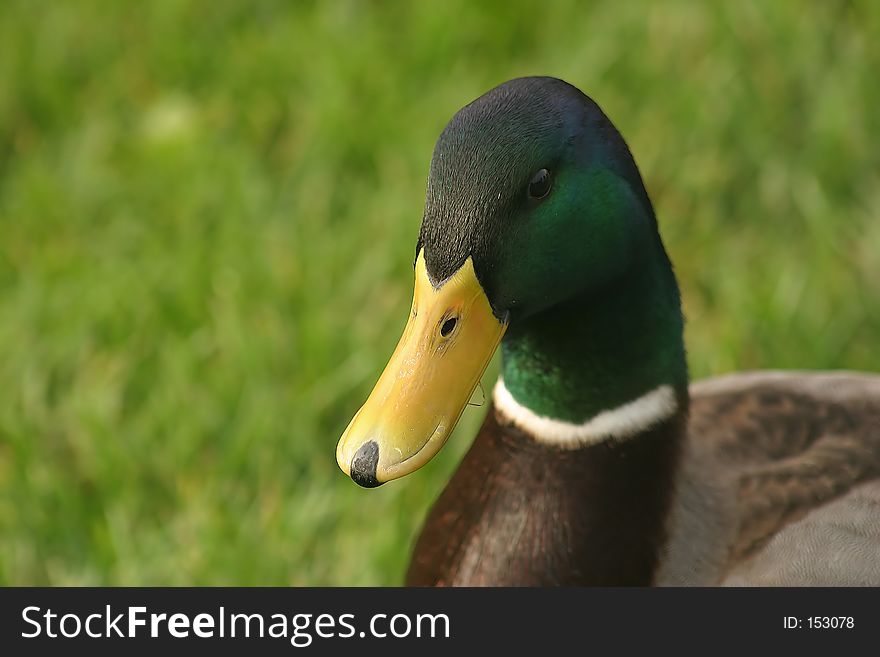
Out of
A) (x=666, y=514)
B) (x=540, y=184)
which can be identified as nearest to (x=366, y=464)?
(x=540, y=184)

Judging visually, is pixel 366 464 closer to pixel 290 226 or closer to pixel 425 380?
pixel 425 380

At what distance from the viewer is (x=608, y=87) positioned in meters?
3.41

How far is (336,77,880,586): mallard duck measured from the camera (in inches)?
63.9

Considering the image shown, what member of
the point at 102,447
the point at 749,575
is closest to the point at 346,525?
the point at 102,447

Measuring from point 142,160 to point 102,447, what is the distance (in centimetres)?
97

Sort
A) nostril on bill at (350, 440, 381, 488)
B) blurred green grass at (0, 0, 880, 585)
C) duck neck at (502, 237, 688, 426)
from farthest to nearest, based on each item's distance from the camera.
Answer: blurred green grass at (0, 0, 880, 585), duck neck at (502, 237, 688, 426), nostril on bill at (350, 440, 381, 488)

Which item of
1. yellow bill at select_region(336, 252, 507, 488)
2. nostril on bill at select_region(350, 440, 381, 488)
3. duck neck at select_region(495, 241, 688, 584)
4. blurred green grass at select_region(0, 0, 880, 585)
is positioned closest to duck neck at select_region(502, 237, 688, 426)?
duck neck at select_region(495, 241, 688, 584)

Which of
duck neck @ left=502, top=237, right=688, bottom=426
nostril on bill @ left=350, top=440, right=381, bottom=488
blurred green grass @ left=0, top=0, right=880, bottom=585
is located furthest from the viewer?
blurred green grass @ left=0, top=0, right=880, bottom=585

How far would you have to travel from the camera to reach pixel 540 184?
5.41 ft

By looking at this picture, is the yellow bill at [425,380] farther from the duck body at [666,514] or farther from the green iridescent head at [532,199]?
Answer: the duck body at [666,514]

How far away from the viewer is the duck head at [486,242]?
5.27 feet

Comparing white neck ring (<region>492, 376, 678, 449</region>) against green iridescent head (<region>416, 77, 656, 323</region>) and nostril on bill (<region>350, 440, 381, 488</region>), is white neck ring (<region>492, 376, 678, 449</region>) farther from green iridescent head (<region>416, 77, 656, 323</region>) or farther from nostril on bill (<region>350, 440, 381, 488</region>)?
nostril on bill (<region>350, 440, 381, 488</region>)
